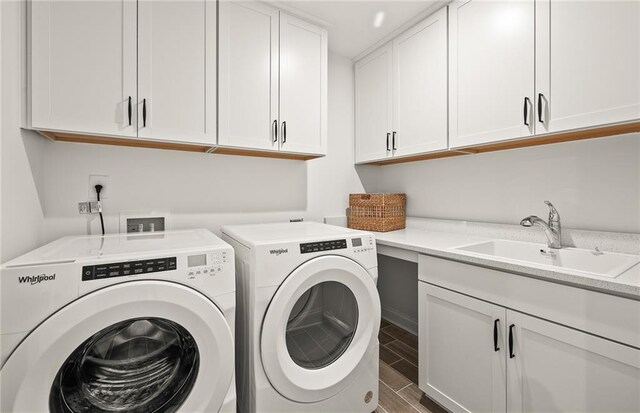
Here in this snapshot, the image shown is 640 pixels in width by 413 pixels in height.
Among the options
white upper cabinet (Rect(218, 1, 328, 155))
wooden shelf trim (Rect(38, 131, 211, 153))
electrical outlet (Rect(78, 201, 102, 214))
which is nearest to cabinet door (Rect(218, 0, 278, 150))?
white upper cabinet (Rect(218, 1, 328, 155))

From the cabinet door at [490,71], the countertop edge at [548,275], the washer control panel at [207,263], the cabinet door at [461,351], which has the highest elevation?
the cabinet door at [490,71]

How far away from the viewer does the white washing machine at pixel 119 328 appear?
0.85 m

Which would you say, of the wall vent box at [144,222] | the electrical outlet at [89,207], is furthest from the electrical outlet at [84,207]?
the wall vent box at [144,222]

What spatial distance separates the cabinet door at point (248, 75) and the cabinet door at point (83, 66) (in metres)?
0.46

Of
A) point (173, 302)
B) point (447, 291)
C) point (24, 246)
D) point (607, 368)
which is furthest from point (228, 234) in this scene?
point (607, 368)

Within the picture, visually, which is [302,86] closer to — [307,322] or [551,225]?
[307,322]

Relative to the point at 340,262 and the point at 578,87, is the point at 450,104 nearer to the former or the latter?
the point at 578,87

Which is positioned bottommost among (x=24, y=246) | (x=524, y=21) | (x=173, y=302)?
(x=173, y=302)

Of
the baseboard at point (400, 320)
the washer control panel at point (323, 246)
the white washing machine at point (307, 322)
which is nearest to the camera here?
the white washing machine at point (307, 322)

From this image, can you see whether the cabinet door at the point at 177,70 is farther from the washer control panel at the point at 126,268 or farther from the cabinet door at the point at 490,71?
the cabinet door at the point at 490,71

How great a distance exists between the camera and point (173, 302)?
1011 mm

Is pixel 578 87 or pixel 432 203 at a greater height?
pixel 578 87

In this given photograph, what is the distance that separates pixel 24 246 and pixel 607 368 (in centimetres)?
235

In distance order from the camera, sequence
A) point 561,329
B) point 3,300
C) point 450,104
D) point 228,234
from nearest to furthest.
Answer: point 3,300, point 561,329, point 228,234, point 450,104
